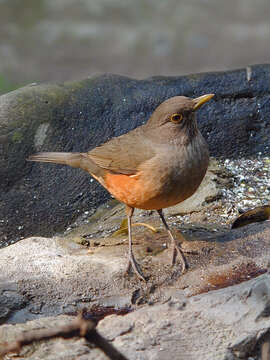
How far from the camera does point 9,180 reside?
5438 millimetres

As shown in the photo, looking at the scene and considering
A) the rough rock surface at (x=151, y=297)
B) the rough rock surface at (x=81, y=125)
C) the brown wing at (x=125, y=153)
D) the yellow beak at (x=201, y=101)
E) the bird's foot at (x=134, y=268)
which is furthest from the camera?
the rough rock surface at (x=81, y=125)

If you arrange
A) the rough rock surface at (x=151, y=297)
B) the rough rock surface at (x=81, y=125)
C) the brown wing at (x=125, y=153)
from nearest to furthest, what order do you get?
the rough rock surface at (x=151, y=297), the brown wing at (x=125, y=153), the rough rock surface at (x=81, y=125)

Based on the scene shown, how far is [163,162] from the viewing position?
392 cm

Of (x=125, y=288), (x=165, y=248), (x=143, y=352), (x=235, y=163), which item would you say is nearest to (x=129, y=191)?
(x=165, y=248)

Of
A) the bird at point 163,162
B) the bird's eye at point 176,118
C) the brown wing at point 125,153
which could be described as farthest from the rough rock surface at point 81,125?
the bird's eye at point 176,118

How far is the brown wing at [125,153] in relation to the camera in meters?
4.09

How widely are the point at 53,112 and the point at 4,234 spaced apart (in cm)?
130

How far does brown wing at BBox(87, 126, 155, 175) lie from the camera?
13.4ft

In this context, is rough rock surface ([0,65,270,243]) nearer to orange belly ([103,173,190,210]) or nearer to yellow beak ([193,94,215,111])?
orange belly ([103,173,190,210])

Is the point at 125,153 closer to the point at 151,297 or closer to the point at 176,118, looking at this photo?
the point at 176,118

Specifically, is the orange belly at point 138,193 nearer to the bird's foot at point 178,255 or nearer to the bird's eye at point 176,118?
the bird's foot at point 178,255

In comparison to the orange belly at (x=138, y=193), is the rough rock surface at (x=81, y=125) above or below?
below

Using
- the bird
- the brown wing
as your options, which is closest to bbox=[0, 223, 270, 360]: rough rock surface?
the bird

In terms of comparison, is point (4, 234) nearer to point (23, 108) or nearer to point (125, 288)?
point (23, 108)
